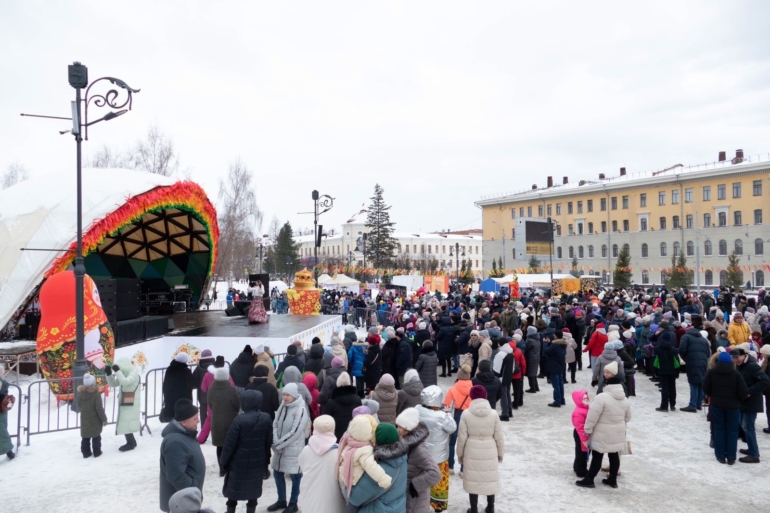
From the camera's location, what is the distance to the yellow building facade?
49.3m

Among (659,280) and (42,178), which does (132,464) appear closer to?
(42,178)

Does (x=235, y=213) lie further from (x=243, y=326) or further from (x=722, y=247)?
(x=722, y=247)

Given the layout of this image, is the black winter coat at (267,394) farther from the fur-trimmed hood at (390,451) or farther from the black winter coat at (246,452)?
the fur-trimmed hood at (390,451)

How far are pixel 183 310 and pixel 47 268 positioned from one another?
12041mm

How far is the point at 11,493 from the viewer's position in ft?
20.7

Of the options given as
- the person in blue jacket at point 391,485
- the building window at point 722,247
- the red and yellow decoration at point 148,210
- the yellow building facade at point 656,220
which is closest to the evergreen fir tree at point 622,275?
the yellow building facade at point 656,220

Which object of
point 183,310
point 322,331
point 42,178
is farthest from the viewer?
point 183,310

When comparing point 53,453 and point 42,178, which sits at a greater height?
point 42,178

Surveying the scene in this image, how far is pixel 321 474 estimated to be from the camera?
14.7ft

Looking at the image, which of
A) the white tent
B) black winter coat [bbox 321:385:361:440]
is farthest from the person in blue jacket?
the white tent

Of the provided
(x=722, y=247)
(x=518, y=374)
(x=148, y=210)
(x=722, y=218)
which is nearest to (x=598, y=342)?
(x=518, y=374)

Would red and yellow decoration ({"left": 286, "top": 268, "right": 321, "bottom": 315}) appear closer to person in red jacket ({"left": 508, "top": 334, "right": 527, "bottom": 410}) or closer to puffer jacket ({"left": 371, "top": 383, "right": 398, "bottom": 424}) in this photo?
person in red jacket ({"left": 508, "top": 334, "right": 527, "bottom": 410})

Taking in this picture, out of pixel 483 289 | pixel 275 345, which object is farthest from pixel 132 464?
pixel 483 289

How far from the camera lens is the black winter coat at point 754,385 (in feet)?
23.2
